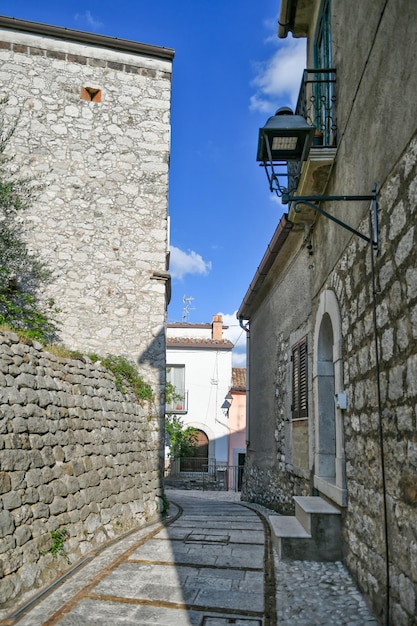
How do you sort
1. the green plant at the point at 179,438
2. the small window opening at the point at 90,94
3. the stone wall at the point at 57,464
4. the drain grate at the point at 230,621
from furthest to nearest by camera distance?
the green plant at the point at 179,438, the small window opening at the point at 90,94, the stone wall at the point at 57,464, the drain grate at the point at 230,621

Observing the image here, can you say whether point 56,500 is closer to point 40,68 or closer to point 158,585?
point 158,585

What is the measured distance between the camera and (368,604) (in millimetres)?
3631

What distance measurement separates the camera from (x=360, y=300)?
400 centimetres

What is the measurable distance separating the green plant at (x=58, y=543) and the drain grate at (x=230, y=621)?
65.8 inches

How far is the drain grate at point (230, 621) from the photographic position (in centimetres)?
345

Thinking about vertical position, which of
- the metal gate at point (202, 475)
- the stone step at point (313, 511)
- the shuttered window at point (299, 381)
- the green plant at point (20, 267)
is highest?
the green plant at point (20, 267)

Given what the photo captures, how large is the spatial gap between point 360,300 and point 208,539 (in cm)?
354

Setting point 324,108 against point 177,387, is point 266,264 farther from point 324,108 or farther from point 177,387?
point 177,387

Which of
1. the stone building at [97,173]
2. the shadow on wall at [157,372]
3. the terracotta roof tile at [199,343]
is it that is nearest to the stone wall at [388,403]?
the shadow on wall at [157,372]

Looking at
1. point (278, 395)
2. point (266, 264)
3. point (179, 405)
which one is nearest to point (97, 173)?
point (266, 264)

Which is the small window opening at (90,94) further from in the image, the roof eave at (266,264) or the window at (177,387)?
the window at (177,387)

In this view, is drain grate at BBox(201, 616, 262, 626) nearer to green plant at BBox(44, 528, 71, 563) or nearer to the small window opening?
green plant at BBox(44, 528, 71, 563)

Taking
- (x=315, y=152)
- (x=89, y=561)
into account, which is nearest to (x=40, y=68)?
(x=315, y=152)

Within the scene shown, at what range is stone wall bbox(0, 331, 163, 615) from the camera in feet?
13.5
